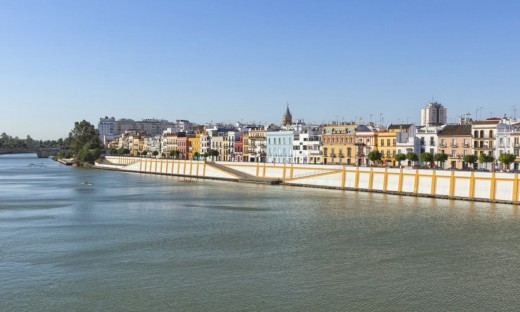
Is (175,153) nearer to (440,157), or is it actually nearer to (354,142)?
(354,142)

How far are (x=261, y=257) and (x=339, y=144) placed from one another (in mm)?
59484

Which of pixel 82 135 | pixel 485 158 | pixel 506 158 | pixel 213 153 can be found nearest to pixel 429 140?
pixel 485 158

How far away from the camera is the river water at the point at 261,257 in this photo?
77.0ft

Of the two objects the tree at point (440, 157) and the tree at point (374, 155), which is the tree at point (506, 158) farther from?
the tree at point (374, 155)

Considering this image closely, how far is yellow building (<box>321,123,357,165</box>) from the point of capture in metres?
86.6

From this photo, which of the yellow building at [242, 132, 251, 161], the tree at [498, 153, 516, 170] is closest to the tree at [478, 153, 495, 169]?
the tree at [498, 153, 516, 170]

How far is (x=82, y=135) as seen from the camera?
15388cm

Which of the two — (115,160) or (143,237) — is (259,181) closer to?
(143,237)

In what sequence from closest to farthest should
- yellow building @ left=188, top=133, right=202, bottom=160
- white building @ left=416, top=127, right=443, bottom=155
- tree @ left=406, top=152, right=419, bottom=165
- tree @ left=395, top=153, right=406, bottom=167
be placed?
1. tree @ left=406, top=152, right=419, bottom=165
2. tree @ left=395, top=153, right=406, bottom=167
3. white building @ left=416, top=127, right=443, bottom=155
4. yellow building @ left=188, top=133, right=202, bottom=160

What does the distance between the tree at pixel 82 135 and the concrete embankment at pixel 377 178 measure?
55630mm

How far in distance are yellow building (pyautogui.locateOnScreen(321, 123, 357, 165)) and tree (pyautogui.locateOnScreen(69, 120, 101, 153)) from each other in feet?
256

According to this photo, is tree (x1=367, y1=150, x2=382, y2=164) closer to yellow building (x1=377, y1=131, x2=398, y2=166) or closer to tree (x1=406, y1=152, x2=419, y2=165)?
yellow building (x1=377, y1=131, x2=398, y2=166)

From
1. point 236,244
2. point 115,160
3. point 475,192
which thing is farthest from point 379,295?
point 115,160

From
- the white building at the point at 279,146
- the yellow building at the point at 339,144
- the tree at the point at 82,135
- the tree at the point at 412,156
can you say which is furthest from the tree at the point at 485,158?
the tree at the point at 82,135
